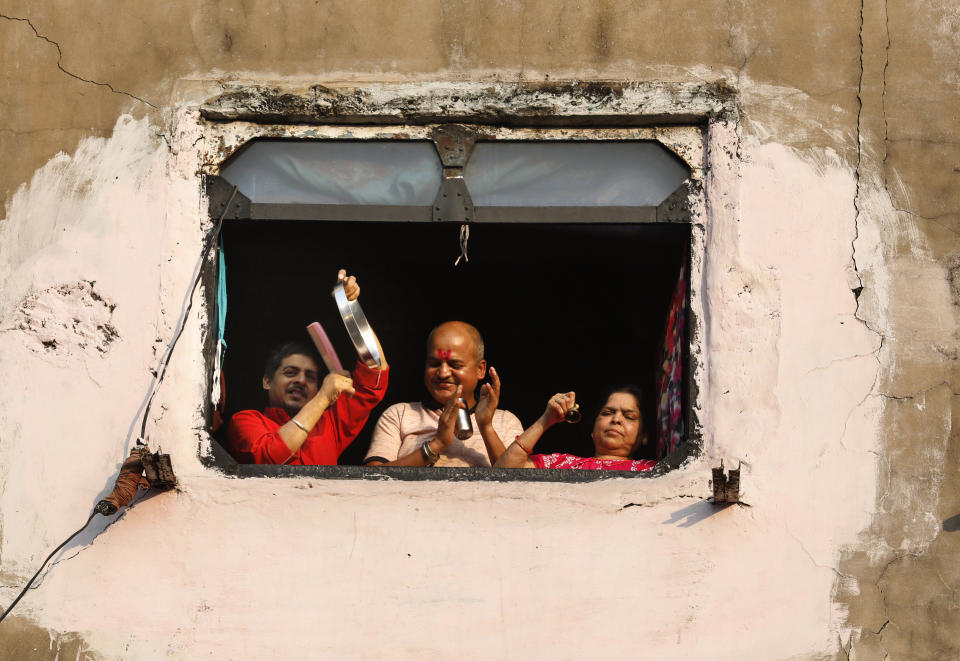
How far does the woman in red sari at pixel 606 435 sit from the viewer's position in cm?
501

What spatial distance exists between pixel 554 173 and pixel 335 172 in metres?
0.81

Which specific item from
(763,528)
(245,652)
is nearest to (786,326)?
(763,528)

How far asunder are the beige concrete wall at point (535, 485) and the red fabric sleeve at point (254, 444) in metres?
0.28

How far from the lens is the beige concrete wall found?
4383mm

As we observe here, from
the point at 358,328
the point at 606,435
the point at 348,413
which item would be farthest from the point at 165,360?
the point at 606,435

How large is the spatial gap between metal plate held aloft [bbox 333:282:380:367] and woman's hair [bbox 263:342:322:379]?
0.64 meters

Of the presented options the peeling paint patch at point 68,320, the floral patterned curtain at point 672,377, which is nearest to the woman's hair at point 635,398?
the floral patterned curtain at point 672,377

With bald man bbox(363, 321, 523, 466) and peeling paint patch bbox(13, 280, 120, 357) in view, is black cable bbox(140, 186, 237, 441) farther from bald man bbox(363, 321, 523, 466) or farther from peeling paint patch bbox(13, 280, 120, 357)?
bald man bbox(363, 321, 523, 466)

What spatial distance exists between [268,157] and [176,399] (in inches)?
37.9

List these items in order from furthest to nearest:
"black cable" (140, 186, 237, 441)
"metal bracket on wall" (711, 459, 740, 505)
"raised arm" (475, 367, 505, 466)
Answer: "raised arm" (475, 367, 505, 466) → "black cable" (140, 186, 237, 441) → "metal bracket on wall" (711, 459, 740, 505)

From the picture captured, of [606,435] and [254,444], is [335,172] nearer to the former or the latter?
[254,444]

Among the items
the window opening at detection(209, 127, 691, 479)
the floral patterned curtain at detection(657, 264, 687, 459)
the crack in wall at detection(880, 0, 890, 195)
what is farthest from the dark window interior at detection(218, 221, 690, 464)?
the crack in wall at detection(880, 0, 890, 195)

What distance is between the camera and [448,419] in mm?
5004

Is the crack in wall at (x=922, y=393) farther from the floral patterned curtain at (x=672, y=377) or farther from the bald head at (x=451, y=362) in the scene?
the bald head at (x=451, y=362)
